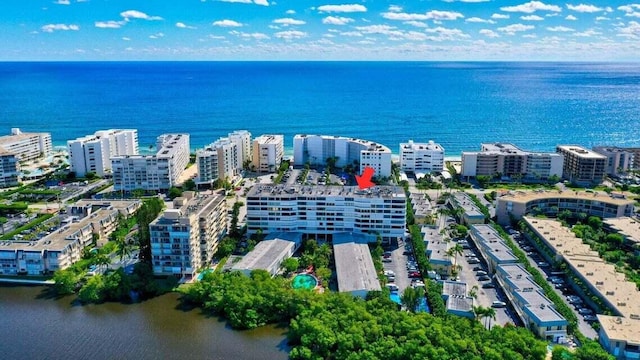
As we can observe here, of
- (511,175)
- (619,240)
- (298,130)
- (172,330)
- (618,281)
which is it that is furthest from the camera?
(298,130)

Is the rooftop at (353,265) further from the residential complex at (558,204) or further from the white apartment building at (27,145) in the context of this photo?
the white apartment building at (27,145)

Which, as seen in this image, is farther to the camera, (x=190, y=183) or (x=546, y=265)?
(x=190, y=183)

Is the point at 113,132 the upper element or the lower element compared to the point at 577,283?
upper

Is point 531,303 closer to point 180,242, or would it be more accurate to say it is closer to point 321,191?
point 321,191

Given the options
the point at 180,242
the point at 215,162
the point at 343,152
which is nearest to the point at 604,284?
the point at 180,242

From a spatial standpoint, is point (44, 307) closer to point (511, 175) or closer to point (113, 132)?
point (113, 132)

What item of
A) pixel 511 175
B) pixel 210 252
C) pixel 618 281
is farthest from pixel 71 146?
pixel 618 281
